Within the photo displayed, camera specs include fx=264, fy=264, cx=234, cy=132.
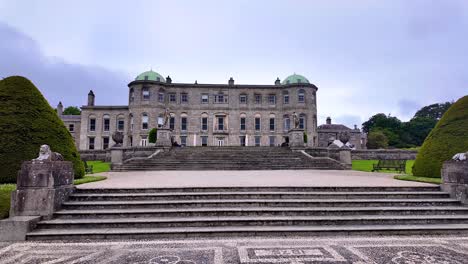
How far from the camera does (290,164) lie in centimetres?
1742

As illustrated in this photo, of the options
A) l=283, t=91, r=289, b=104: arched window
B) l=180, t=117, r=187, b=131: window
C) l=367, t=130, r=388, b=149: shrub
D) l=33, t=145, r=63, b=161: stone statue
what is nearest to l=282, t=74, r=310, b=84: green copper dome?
l=283, t=91, r=289, b=104: arched window

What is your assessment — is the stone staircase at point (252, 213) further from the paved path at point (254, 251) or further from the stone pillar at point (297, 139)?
the stone pillar at point (297, 139)

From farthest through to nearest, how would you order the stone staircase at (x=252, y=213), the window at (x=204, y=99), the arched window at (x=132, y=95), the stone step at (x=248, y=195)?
the window at (x=204, y=99)
the arched window at (x=132, y=95)
the stone step at (x=248, y=195)
the stone staircase at (x=252, y=213)

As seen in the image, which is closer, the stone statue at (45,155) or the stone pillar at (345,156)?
the stone statue at (45,155)

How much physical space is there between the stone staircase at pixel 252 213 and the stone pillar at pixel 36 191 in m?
0.32

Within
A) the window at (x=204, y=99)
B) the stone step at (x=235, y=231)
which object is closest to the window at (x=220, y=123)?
the window at (x=204, y=99)

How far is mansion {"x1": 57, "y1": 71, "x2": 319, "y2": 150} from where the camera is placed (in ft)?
131

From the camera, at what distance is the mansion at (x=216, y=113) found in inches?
1566

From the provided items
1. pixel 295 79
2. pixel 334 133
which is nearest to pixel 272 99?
pixel 295 79

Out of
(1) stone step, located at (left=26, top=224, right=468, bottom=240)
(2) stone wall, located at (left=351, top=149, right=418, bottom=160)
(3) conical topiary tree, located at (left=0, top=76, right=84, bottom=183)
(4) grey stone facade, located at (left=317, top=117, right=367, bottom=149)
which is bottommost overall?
(1) stone step, located at (left=26, top=224, right=468, bottom=240)

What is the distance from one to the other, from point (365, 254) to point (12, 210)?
715cm

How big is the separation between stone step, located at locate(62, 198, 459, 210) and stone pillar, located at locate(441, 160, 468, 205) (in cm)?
23

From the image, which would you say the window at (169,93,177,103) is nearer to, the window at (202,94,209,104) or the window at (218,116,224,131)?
the window at (202,94,209,104)

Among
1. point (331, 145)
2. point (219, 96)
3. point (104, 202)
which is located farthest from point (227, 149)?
point (219, 96)
